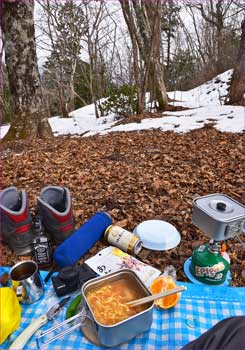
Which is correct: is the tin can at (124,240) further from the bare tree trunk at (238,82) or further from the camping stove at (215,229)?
the bare tree trunk at (238,82)

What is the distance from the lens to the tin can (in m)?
1.31

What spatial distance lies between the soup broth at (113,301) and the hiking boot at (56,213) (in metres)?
0.44

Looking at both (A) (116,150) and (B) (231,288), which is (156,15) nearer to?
(A) (116,150)

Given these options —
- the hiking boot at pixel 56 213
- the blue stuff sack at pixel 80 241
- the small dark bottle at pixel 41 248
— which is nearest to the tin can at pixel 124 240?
the blue stuff sack at pixel 80 241

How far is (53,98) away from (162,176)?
38.1 ft

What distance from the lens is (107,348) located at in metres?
0.85

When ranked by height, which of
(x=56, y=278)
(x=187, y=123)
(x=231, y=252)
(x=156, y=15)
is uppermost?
(x=156, y=15)

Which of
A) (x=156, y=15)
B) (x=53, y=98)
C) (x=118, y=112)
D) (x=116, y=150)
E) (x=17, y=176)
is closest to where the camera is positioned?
(x=17, y=176)

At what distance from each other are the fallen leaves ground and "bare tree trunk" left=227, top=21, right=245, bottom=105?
4.97ft

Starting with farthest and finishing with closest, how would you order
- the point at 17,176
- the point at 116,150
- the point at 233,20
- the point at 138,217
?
the point at 233,20, the point at 116,150, the point at 17,176, the point at 138,217

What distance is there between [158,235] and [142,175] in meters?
0.87

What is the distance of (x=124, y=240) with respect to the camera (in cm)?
133

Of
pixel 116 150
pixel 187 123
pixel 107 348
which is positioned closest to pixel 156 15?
pixel 187 123

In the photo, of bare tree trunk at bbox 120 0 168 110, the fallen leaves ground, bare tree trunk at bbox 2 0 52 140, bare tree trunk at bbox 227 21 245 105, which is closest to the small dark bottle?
the fallen leaves ground
